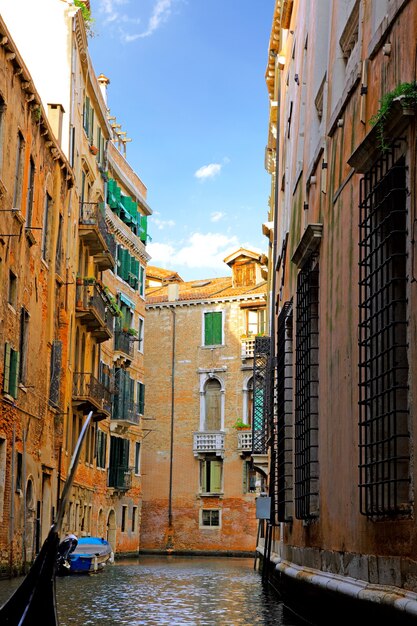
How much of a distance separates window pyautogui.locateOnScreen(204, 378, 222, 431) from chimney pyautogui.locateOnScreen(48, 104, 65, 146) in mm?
24221

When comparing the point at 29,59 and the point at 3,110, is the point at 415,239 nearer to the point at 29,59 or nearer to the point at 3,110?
the point at 3,110

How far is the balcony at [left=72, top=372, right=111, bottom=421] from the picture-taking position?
2852cm

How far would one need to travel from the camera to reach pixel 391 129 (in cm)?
618

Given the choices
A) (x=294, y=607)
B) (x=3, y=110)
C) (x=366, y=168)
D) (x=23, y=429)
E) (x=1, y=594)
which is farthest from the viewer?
(x=23, y=429)

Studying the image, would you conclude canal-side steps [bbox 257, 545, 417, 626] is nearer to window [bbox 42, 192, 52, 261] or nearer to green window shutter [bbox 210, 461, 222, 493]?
window [bbox 42, 192, 52, 261]

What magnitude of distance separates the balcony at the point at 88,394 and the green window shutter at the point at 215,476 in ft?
54.3

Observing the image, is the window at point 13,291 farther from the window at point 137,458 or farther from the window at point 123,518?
the window at point 137,458

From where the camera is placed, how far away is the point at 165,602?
48.4 feet

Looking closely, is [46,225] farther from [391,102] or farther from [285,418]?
[391,102]

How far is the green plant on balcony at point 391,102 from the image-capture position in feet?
19.0

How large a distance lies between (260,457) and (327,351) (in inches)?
792

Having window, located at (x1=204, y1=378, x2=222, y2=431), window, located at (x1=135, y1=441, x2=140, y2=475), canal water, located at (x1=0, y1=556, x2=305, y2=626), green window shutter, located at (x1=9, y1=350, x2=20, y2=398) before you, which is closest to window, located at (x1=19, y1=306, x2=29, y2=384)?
green window shutter, located at (x1=9, y1=350, x2=20, y2=398)

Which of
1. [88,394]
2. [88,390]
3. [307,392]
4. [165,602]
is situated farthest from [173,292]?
[307,392]

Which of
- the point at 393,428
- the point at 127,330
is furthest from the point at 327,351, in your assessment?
the point at 127,330
